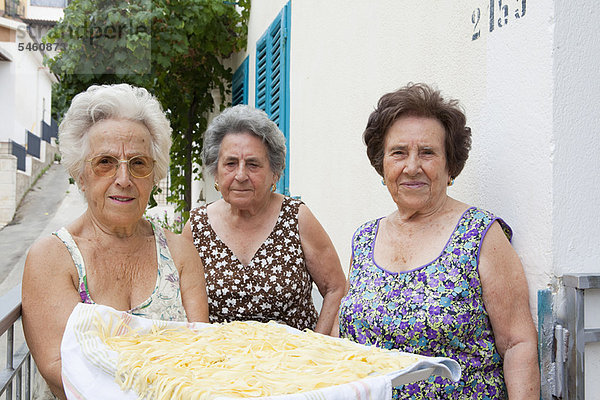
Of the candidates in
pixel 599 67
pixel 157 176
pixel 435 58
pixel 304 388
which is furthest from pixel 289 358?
pixel 435 58

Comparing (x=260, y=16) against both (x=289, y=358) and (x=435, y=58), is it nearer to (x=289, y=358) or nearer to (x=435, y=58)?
(x=435, y=58)

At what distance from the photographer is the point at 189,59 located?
296 inches

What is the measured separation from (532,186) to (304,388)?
1150 mm

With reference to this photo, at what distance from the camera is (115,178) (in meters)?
1.85

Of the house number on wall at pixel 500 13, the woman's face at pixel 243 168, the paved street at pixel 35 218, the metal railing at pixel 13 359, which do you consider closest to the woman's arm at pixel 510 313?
the house number on wall at pixel 500 13

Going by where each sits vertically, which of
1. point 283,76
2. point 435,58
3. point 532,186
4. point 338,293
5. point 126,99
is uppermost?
point 283,76

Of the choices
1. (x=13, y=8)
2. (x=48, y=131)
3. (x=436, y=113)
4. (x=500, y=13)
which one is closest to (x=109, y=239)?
(x=436, y=113)

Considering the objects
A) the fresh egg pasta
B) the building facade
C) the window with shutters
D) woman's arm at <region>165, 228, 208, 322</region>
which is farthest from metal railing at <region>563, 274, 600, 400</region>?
the building facade

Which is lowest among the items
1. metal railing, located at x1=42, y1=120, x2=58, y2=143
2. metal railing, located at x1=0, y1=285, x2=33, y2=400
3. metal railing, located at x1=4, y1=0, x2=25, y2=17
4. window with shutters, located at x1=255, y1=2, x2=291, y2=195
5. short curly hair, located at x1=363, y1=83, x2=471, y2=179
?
metal railing, located at x1=0, y1=285, x2=33, y2=400

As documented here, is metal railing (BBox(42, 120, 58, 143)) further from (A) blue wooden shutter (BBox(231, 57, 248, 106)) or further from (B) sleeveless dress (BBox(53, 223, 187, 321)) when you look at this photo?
(B) sleeveless dress (BBox(53, 223, 187, 321))

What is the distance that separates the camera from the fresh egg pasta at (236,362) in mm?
1113

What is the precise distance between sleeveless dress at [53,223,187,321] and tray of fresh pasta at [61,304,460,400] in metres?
0.26

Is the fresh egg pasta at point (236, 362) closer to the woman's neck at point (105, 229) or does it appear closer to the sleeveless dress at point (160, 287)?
the sleeveless dress at point (160, 287)

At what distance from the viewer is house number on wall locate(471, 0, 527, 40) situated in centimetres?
191
